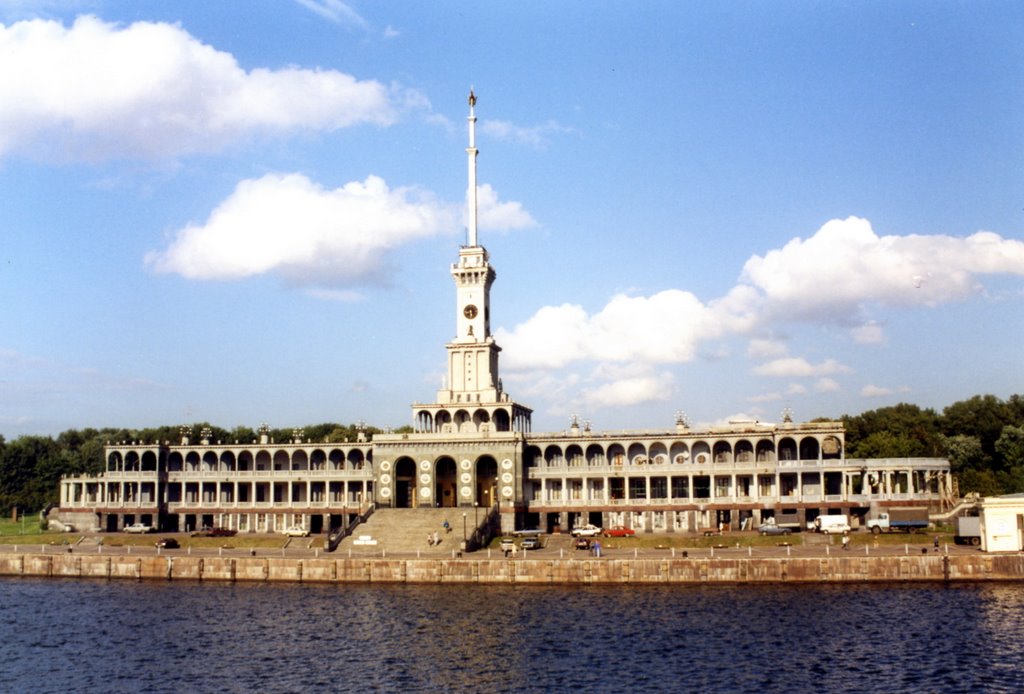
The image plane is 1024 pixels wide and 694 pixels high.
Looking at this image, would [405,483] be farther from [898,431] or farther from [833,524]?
[898,431]

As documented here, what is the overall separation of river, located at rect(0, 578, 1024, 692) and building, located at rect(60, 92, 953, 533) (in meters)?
35.9

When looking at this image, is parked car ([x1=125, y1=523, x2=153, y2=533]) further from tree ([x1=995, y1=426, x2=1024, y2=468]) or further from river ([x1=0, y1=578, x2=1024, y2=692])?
tree ([x1=995, y1=426, x2=1024, y2=468])

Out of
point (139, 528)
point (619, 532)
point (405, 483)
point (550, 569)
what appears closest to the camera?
point (550, 569)

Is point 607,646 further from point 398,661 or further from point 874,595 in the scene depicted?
point 874,595

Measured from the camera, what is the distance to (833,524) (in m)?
109

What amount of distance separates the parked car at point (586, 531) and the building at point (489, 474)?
25.6 ft

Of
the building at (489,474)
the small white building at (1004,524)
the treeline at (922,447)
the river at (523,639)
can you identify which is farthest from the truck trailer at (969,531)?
the treeline at (922,447)

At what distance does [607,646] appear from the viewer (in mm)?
63031

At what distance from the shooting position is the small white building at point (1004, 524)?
88.1 m

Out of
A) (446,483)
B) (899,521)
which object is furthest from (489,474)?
(899,521)

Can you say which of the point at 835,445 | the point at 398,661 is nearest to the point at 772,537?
the point at 835,445

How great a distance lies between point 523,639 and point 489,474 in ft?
208

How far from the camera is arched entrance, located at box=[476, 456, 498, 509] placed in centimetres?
12781

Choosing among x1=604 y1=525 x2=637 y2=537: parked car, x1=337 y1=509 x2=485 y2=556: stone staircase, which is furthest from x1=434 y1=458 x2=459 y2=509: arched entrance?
x1=604 y1=525 x2=637 y2=537: parked car
